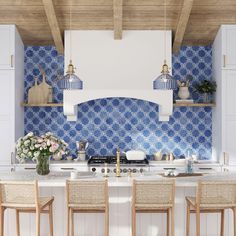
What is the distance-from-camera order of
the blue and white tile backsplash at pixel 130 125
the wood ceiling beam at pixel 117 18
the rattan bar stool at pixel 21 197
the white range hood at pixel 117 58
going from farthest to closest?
the blue and white tile backsplash at pixel 130 125
the white range hood at pixel 117 58
the wood ceiling beam at pixel 117 18
the rattan bar stool at pixel 21 197

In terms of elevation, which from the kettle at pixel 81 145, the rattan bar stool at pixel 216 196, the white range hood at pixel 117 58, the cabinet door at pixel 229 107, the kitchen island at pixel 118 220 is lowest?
the kitchen island at pixel 118 220

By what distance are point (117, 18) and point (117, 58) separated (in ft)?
2.69

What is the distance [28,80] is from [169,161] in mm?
2690

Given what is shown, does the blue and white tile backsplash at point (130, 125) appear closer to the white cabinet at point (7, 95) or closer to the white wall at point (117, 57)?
the white wall at point (117, 57)

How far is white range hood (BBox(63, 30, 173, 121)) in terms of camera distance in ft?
23.9

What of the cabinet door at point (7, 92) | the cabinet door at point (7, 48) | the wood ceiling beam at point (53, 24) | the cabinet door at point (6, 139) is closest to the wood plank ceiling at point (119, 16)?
the wood ceiling beam at point (53, 24)

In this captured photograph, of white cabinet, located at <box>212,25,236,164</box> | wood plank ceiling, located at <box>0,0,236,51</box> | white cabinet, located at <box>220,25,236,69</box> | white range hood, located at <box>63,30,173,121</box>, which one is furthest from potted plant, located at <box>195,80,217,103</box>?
wood plank ceiling, located at <box>0,0,236,51</box>

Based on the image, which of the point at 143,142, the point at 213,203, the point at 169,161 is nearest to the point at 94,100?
the point at 143,142

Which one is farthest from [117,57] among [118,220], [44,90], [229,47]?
[118,220]

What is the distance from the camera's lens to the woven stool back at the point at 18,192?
14.5 feet

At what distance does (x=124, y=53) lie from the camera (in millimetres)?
7320

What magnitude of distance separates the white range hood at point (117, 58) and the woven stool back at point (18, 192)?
2.91m

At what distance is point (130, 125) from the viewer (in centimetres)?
786

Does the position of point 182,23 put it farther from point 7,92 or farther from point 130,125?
point 7,92
